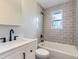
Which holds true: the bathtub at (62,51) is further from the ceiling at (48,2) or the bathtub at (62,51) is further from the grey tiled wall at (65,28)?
the ceiling at (48,2)

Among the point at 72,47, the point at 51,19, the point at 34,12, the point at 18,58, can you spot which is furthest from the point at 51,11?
the point at 18,58

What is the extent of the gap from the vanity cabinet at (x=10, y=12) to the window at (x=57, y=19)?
1694mm

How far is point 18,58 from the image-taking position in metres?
1.27

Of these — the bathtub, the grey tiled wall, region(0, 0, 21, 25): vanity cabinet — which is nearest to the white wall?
region(0, 0, 21, 25): vanity cabinet

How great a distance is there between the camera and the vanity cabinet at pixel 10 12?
5.61ft

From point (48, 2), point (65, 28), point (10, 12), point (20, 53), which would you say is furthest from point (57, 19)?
point (20, 53)

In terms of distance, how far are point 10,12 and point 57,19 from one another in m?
2.06

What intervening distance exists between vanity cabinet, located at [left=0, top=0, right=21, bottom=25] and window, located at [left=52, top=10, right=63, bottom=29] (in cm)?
169

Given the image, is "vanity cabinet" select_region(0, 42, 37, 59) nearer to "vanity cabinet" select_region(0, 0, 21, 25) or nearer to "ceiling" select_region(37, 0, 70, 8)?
"vanity cabinet" select_region(0, 0, 21, 25)

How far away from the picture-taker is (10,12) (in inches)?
75.9

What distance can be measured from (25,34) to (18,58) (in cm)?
139

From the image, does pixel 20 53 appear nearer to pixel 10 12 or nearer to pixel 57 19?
pixel 10 12

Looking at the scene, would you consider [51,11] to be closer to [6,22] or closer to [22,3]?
[22,3]

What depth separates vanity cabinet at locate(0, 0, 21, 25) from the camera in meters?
1.71
